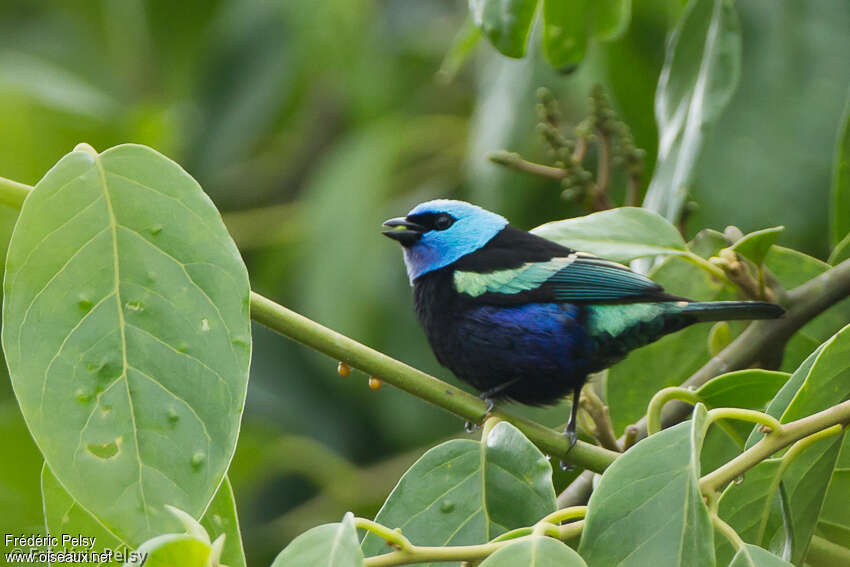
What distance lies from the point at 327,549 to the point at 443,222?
2033mm

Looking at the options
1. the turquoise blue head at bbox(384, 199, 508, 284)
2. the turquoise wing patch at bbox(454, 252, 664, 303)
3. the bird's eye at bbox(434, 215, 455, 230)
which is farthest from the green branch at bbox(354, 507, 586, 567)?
the bird's eye at bbox(434, 215, 455, 230)

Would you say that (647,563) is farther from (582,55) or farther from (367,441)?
(367,441)

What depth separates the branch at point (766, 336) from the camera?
2.30m

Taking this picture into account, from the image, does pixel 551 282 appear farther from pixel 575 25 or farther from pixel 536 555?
pixel 536 555

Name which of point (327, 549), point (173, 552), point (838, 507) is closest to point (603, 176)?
point (838, 507)

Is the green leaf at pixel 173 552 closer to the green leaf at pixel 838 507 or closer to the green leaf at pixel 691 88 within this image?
the green leaf at pixel 838 507

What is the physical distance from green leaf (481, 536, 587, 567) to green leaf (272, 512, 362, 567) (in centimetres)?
18

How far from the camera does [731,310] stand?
97.2 inches

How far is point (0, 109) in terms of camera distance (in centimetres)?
502

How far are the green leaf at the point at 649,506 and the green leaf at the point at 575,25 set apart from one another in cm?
110

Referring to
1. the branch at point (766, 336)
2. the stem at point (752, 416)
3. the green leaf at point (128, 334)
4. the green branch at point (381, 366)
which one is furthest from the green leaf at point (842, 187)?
the green leaf at point (128, 334)

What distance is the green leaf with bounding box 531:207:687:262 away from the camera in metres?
2.23

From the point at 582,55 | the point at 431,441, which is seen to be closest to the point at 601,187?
the point at 582,55

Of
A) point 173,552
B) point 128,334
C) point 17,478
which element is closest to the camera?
point 173,552
